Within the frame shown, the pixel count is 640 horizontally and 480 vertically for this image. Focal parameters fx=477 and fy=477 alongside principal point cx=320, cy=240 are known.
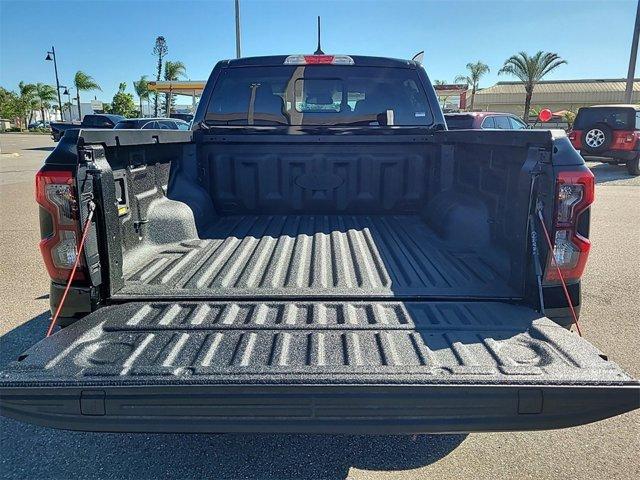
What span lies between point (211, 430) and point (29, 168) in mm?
19398

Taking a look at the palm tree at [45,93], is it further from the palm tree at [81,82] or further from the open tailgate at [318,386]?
the open tailgate at [318,386]

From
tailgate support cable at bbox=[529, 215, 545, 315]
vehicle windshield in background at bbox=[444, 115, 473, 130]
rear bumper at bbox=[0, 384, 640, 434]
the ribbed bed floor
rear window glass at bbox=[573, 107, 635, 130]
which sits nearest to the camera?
rear bumper at bbox=[0, 384, 640, 434]

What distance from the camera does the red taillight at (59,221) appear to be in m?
2.21

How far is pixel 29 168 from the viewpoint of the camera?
1778 centimetres

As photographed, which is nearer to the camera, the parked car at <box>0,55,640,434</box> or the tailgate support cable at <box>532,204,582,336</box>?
the parked car at <box>0,55,640,434</box>

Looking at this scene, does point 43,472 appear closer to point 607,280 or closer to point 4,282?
point 4,282

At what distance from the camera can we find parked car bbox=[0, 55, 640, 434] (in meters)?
1.75

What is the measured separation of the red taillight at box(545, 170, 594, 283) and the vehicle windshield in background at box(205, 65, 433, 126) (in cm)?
188

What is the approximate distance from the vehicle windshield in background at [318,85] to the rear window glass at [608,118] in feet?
48.0

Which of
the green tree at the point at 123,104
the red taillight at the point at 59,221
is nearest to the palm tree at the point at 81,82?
the green tree at the point at 123,104

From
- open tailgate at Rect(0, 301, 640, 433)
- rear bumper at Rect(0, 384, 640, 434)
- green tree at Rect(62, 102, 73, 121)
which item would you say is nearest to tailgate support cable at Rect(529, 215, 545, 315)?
open tailgate at Rect(0, 301, 640, 433)

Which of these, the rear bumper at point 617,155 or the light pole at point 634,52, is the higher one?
the light pole at point 634,52

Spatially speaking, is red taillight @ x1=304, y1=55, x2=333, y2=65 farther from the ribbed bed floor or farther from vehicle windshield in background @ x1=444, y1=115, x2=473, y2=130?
vehicle windshield in background @ x1=444, y1=115, x2=473, y2=130

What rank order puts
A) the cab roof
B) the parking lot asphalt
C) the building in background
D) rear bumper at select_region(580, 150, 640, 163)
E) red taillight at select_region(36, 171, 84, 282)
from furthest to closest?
the building in background
rear bumper at select_region(580, 150, 640, 163)
the cab roof
the parking lot asphalt
red taillight at select_region(36, 171, 84, 282)
